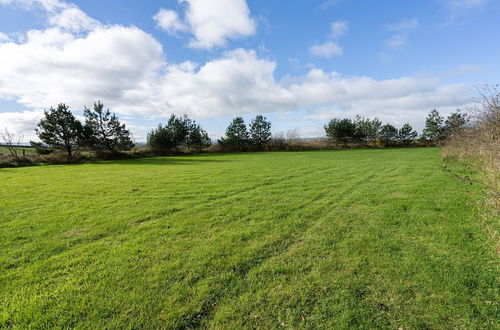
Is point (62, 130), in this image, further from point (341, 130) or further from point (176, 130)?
point (341, 130)

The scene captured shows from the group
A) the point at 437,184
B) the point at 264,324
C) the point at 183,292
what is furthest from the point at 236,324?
the point at 437,184

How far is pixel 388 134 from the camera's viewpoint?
43.4 m

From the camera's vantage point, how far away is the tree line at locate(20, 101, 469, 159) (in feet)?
73.3

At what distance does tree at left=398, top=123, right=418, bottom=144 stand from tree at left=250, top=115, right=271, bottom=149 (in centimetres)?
2786

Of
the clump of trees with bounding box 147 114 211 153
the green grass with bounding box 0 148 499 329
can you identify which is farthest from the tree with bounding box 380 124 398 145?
the green grass with bounding box 0 148 499 329

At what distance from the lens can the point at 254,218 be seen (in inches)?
203

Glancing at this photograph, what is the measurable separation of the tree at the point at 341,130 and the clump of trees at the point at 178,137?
78.7ft

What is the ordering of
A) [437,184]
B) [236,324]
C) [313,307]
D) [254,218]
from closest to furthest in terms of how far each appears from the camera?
[236,324], [313,307], [254,218], [437,184]

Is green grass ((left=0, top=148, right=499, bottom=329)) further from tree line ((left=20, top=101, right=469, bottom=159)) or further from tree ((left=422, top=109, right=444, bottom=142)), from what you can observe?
tree ((left=422, top=109, right=444, bottom=142))

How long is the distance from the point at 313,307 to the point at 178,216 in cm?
383

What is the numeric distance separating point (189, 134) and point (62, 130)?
1563cm

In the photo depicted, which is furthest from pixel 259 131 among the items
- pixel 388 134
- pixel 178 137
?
pixel 388 134

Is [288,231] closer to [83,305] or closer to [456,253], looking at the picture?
[456,253]

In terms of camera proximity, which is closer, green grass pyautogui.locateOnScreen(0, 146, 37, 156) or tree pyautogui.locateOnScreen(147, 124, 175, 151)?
green grass pyautogui.locateOnScreen(0, 146, 37, 156)
